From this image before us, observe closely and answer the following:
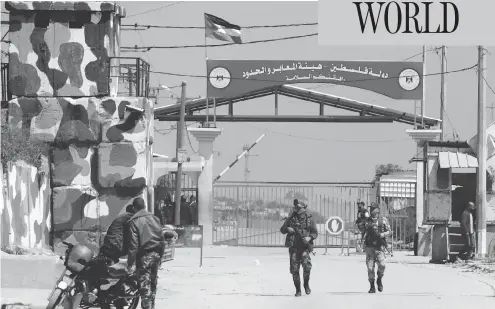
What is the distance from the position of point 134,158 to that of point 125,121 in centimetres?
78

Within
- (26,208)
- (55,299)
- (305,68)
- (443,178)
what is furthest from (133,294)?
(305,68)

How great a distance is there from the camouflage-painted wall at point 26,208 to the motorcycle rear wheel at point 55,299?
5.53 meters

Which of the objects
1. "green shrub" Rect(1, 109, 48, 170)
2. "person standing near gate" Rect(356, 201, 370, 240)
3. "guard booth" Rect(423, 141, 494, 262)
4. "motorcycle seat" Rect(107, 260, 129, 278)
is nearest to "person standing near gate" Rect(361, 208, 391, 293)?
"person standing near gate" Rect(356, 201, 370, 240)

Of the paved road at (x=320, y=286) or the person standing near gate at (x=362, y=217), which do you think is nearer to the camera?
the paved road at (x=320, y=286)

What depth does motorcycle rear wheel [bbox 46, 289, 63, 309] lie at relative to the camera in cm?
1355

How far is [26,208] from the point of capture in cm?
2156

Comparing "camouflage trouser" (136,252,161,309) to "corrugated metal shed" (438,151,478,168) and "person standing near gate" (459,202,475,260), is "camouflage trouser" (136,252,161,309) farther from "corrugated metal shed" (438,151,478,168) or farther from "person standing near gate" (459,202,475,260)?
"corrugated metal shed" (438,151,478,168)

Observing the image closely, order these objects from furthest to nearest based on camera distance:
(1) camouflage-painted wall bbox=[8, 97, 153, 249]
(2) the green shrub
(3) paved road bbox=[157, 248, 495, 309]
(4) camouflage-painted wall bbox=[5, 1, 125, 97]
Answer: (4) camouflage-painted wall bbox=[5, 1, 125, 97]
(1) camouflage-painted wall bbox=[8, 97, 153, 249]
(2) the green shrub
(3) paved road bbox=[157, 248, 495, 309]

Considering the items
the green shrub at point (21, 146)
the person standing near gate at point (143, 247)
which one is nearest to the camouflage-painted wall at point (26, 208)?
the green shrub at point (21, 146)

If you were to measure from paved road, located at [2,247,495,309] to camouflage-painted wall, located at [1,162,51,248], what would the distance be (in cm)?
250

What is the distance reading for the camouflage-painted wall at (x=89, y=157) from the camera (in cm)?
2398

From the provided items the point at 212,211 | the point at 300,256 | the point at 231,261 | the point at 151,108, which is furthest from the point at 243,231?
the point at 300,256

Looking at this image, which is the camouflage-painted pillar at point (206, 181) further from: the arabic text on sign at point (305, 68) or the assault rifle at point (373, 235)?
the assault rifle at point (373, 235)

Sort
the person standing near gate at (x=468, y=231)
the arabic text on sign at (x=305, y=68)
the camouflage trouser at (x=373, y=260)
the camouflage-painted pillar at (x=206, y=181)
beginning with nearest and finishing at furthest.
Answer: the camouflage trouser at (x=373, y=260), the person standing near gate at (x=468, y=231), the camouflage-painted pillar at (x=206, y=181), the arabic text on sign at (x=305, y=68)
